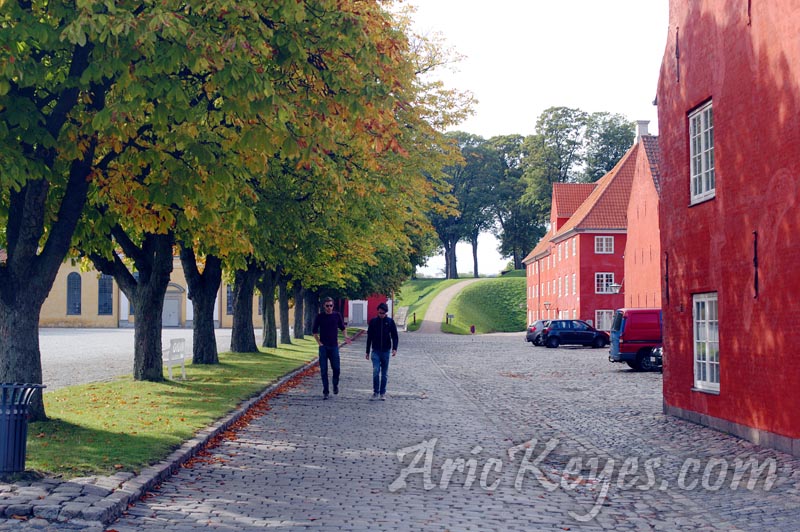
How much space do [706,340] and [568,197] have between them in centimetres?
6020

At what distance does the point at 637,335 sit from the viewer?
89.3ft

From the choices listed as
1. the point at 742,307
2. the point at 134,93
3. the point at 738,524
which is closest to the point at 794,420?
the point at 742,307

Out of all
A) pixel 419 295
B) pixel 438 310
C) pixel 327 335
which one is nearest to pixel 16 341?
pixel 327 335

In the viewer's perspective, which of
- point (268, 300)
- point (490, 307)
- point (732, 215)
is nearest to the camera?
point (732, 215)

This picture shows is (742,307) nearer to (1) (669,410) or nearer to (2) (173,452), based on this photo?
(1) (669,410)

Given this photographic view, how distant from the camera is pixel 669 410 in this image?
1508cm

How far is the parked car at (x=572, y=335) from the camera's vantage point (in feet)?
154

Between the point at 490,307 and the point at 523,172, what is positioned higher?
the point at 523,172

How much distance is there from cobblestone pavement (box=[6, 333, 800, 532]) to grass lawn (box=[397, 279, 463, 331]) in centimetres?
6669

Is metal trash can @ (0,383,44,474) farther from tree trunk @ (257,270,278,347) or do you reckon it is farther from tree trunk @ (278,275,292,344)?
tree trunk @ (278,275,292,344)

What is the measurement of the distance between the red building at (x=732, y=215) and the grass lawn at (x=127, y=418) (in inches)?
287

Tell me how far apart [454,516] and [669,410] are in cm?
900

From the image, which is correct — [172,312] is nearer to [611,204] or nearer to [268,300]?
[611,204]

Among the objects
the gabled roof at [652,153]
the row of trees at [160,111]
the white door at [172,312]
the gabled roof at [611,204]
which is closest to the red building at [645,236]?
the gabled roof at [652,153]
